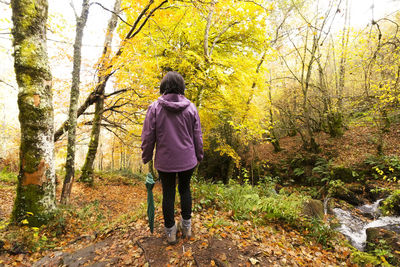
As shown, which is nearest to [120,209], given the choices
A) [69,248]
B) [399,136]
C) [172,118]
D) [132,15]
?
[69,248]

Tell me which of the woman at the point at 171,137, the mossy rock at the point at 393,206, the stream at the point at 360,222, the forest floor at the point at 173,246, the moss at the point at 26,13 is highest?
the moss at the point at 26,13

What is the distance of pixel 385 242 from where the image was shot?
425 centimetres

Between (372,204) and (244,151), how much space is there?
744 centimetres

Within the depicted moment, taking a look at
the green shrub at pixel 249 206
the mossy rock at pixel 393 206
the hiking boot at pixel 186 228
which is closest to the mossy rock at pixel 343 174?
the mossy rock at pixel 393 206

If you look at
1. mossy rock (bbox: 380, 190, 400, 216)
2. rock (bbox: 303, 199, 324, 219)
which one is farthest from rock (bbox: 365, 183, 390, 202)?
rock (bbox: 303, 199, 324, 219)

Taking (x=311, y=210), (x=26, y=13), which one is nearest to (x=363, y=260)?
(x=311, y=210)

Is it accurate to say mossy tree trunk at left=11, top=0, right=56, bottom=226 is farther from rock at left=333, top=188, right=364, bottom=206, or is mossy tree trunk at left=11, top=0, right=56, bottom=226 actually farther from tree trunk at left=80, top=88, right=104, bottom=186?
rock at left=333, top=188, right=364, bottom=206

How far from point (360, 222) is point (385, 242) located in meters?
2.57

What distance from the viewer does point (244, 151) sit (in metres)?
13.7

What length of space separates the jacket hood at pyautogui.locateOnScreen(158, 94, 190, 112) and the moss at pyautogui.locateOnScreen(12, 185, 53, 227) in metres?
3.22

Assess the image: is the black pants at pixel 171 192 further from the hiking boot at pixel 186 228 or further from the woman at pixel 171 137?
the hiking boot at pixel 186 228

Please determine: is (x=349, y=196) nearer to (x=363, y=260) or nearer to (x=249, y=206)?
(x=363, y=260)

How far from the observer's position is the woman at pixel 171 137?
247cm

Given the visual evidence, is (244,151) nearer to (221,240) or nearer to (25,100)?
(221,240)
